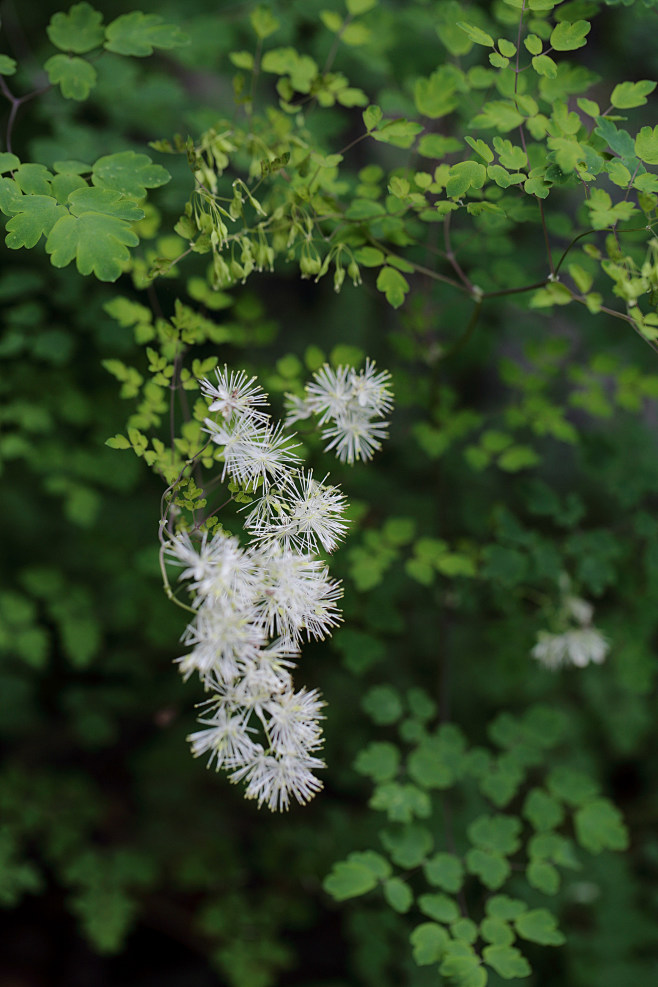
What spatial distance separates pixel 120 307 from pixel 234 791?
1753mm

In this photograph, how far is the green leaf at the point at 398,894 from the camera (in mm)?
1379

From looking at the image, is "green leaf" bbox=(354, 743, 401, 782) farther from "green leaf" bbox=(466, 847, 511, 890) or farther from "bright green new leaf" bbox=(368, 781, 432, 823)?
"green leaf" bbox=(466, 847, 511, 890)

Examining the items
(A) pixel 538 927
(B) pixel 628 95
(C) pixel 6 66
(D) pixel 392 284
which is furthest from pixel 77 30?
(A) pixel 538 927

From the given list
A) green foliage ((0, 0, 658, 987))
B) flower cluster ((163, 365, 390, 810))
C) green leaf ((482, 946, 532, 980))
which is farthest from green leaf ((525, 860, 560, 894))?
flower cluster ((163, 365, 390, 810))

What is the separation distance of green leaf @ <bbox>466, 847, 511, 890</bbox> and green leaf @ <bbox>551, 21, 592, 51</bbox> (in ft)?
4.88

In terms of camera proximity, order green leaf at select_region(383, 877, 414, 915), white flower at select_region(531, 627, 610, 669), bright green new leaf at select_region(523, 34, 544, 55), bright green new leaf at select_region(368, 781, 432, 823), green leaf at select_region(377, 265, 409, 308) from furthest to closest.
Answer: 1. white flower at select_region(531, 627, 610, 669)
2. bright green new leaf at select_region(368, 781, 432, 823)
3. green leaf at select_region(383, 877, 414, 915)
4. green leaf at select_region(377, 265, 409, 308)
5. bright green new leaf at select_region(523, 34, 544, 55)

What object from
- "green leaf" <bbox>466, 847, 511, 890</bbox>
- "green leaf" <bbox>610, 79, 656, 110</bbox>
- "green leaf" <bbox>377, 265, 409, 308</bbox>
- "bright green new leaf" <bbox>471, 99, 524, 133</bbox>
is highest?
"green leaf" <bbox>610, 79, 656, 110</bbox>

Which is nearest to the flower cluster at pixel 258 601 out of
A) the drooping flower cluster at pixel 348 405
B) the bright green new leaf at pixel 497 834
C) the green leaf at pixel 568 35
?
the drooping flower cluster at pixel 348 405

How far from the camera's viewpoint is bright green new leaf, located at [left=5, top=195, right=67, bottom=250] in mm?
1046

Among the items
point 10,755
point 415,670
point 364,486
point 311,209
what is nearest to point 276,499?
point 311,209

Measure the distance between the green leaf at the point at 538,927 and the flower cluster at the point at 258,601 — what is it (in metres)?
0.62

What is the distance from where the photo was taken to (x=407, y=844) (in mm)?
1498

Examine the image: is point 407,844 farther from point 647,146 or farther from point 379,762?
point 647,146

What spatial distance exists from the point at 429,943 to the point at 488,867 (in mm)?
210
